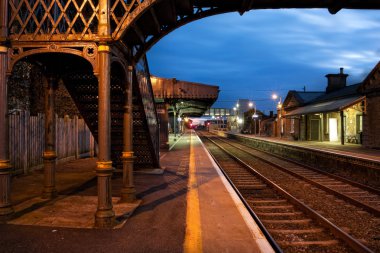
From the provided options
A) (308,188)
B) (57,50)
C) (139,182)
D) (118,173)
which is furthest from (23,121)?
(308,188)

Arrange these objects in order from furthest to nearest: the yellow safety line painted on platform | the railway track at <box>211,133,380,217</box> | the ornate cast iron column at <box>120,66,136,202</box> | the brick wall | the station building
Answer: the station building < the brick wall < the railway track at <box>211,133,380,217</box> < the ornate cast iron column at <box>120,66,136,202</box> < the yellow safety line painted on platform

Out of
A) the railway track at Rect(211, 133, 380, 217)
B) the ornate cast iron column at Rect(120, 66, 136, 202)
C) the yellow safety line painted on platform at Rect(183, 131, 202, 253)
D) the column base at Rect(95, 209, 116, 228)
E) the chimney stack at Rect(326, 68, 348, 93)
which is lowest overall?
the railway track at Rect(211, 133, 380, 217)

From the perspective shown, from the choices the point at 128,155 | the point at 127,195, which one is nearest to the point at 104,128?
the point at 128,155

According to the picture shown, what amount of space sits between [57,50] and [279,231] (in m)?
5.63

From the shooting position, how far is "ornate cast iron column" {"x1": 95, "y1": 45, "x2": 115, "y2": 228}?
252 inches

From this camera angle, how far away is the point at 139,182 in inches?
453

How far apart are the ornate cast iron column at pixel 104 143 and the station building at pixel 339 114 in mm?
22147

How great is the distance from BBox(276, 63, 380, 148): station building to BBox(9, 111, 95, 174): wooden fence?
19.1 metres

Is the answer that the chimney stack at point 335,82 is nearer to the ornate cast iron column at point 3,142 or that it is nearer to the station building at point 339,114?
the station building at point 339,114

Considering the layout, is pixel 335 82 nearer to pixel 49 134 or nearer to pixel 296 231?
pixel 296 231

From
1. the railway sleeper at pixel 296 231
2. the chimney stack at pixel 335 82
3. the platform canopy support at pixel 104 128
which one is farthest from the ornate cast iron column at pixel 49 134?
the chimney stack at pixel 335 82

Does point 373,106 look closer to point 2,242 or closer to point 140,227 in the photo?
point 140,227

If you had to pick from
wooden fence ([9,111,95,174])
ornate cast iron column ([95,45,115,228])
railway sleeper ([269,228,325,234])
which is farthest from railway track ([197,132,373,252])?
wooden fence ([9,111,95,174])

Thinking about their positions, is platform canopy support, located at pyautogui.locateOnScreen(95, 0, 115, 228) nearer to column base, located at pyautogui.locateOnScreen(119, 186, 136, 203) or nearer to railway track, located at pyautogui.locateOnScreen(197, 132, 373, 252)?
column base, located at pyautogui.locateOnScreen(119, 186, 136, 203)
